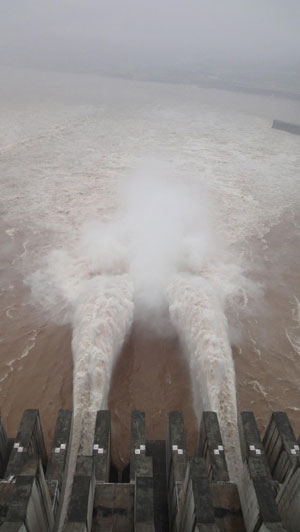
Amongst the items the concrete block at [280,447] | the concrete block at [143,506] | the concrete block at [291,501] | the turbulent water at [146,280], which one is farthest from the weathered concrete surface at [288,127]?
the concrete block at [143,506]

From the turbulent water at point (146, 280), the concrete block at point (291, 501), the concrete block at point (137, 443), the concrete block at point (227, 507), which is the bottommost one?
the turbulent water at point (146, 280)

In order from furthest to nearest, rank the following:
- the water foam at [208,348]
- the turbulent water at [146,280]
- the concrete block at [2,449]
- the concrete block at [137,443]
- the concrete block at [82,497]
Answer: the turbulent water at [146,280] → the water foam at [208,348] → the concrete block at [2,449] → the concrete block at [137,443] → the concrete block at [82,497]

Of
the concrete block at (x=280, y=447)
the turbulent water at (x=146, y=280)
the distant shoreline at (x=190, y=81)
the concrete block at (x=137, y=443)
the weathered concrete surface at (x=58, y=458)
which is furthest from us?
the distant shoreline at (x=190, y=81)

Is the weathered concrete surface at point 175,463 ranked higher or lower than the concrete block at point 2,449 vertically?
higher

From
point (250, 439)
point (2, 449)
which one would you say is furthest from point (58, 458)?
point (250, 439)

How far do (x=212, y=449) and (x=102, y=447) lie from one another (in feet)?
12.9

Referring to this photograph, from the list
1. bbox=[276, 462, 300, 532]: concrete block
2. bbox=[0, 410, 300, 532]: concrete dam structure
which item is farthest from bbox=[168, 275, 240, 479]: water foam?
bbox=[276, 462, 300, 532]: concrete block

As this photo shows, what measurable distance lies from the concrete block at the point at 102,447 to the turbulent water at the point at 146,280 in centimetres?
185

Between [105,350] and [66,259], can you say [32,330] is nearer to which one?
[105,350]

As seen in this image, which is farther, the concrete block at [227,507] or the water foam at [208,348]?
the water foam at [208,348]

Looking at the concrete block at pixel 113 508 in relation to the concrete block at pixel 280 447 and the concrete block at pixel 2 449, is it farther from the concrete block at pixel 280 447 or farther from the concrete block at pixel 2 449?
the concrete block at pixel 280 447

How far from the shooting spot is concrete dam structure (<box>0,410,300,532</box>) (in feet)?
31.1

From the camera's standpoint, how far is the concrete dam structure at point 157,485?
31.1 ft

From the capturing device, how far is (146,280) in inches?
1002
